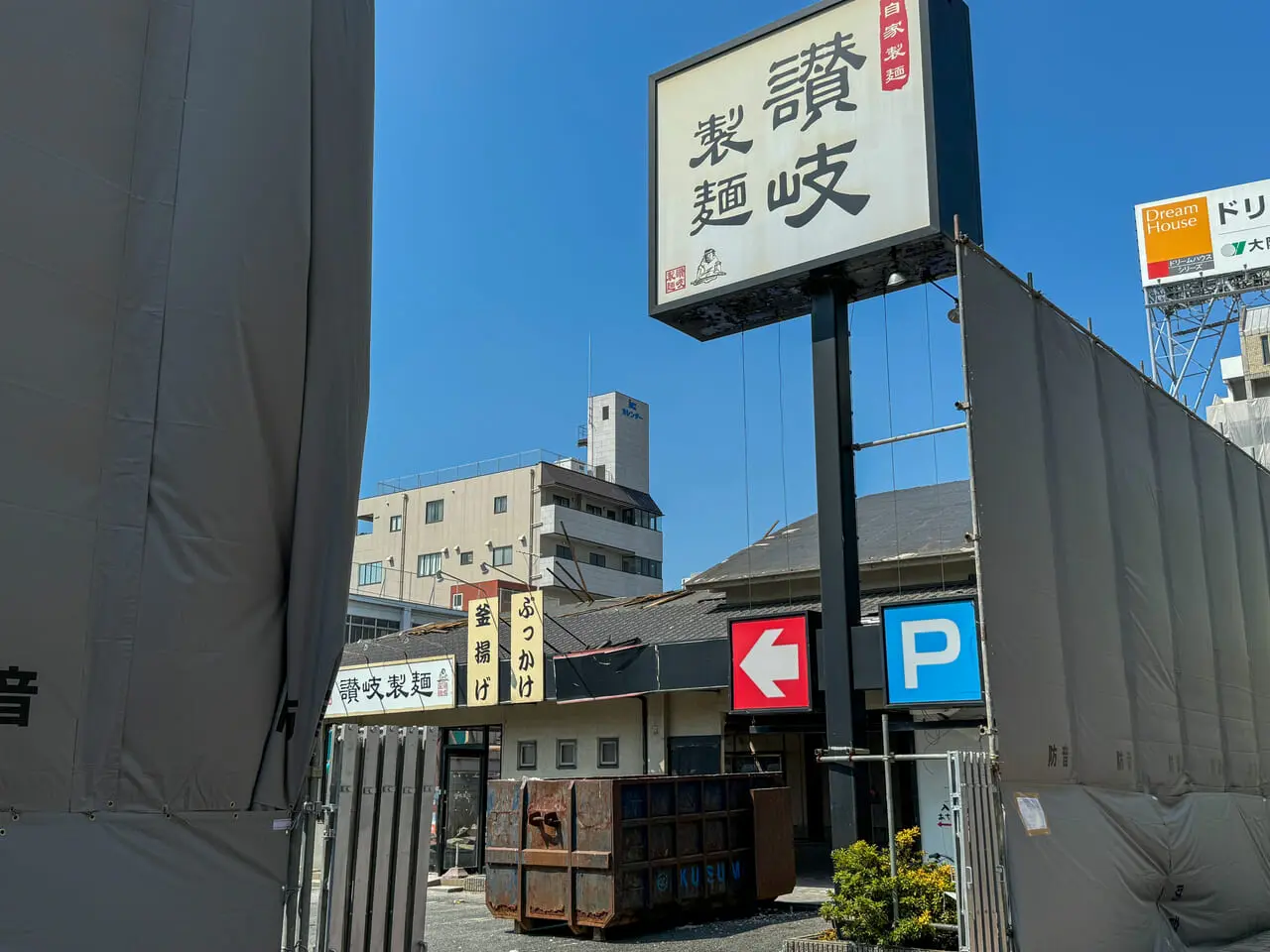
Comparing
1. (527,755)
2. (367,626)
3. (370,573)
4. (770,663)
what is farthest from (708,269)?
(370,573)

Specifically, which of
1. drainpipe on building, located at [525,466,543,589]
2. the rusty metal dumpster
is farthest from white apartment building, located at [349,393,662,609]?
the rusty metal dumpster

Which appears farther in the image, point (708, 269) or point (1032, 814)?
point (708, 269)

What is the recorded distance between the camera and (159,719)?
5.26 m

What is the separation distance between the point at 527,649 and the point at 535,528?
44.9 m

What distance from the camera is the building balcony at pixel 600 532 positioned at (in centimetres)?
6550

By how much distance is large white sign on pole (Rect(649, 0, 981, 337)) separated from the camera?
551 inches

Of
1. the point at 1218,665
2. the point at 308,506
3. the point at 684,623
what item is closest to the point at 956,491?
the point at 684,623

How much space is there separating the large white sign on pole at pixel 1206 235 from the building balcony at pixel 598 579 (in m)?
32.1

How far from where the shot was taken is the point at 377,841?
254 inches

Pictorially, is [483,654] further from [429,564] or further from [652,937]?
[429,564]

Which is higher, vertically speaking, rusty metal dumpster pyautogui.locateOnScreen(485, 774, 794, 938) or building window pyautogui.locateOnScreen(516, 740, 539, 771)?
building window pyautogui.locateOnScreen(516, 740, 539, 771)

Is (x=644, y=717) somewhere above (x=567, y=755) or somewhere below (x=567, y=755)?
above

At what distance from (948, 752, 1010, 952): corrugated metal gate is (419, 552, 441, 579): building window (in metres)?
61.3

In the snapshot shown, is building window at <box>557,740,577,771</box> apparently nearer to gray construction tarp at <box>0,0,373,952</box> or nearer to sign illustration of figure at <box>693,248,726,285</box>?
sign illustration of figure at <box>693,248,726,285</box>
